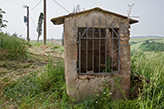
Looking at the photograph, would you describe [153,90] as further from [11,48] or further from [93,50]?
[11,48]

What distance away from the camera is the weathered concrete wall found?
3824mm

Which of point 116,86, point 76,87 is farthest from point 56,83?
point 116,86

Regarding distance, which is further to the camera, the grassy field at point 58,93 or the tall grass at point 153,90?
the grassy field at point 58,93

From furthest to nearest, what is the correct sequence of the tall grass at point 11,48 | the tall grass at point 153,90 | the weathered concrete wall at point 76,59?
1. the tall grass at point 11,48
2. the weathered concrete wall at point 76,59
3. the tall grass at point 153,90

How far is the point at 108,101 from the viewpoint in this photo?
3.85 metres

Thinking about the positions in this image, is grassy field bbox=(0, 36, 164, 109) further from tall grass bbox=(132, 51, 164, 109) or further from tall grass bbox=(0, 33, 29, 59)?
tall grass bbox=(0, 33, 29, 59)

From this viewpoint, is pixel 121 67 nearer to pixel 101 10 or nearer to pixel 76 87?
pixel 76 87

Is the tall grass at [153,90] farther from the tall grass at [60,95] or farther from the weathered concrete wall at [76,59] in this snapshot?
the weathered concrete wall at [76,59]

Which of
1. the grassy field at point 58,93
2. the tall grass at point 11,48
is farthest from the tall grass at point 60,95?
the tall grass at point 11,48

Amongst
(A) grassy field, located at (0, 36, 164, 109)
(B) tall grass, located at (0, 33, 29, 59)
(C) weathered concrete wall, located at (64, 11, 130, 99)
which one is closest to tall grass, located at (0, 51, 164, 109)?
(A) grassy field, located at (0, 36, 164, 109)

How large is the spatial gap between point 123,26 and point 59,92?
2630 mm

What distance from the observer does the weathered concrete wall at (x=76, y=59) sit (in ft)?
12.5

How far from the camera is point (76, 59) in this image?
3896 mm

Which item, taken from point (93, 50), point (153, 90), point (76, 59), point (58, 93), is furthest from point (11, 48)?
point (153, 90)
